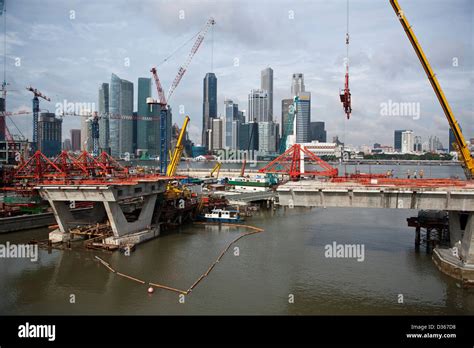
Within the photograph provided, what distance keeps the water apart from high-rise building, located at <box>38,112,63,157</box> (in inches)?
4961

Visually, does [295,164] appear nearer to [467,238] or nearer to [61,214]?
[61,214]

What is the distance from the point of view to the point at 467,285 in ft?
72.7

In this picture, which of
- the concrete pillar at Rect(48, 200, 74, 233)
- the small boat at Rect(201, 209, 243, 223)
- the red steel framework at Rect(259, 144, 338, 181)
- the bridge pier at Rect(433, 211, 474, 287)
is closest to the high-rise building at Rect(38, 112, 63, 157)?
the red steel framework at Rect(259, 144, 338, 181)

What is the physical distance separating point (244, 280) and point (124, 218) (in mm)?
13683

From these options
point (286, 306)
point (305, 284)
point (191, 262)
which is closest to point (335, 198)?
point (305, 284)

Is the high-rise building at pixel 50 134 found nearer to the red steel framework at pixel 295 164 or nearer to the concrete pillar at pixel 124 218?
the red steel framework at pixel 295 164

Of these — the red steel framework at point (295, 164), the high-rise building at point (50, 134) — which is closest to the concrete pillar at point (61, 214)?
the red steel framework at point (295, 164)

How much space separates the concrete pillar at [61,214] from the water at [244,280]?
3753 mm

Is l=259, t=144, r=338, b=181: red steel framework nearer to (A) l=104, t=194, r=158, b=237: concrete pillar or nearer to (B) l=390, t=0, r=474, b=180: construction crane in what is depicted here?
(B) l=390, t=0, r=474, b=180: construction crane

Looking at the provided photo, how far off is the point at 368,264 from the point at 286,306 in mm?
9783

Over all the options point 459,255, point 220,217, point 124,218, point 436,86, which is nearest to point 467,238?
point 459,255

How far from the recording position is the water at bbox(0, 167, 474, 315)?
792 inches

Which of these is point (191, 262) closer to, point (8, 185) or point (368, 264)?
point (368, 264)

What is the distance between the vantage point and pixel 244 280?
24.0 m
